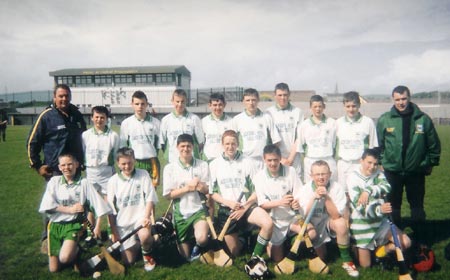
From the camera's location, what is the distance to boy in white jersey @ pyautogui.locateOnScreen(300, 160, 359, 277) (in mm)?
3566

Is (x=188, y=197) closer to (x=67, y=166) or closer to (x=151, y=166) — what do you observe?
(x=151, y=166)

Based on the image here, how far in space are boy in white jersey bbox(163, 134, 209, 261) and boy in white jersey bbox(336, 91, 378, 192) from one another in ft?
6.56

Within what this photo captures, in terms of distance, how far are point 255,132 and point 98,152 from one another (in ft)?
7.51

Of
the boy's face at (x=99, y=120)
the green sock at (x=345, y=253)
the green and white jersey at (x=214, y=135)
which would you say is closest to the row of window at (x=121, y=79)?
the green and white jersey at (x=214, y=135)

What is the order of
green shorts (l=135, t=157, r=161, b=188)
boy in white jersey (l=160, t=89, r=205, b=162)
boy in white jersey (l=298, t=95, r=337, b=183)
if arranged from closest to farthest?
boy in white jersey (l=298, t=95, r=337, b=183)
green shorts (l=135, t=157, r=161, b=188)
boy in white jersey (l=160, t=89, r=205, b=162)

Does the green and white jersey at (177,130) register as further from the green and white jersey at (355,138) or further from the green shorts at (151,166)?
the green and white jersey at (355,138)

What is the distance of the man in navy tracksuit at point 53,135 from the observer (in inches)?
166

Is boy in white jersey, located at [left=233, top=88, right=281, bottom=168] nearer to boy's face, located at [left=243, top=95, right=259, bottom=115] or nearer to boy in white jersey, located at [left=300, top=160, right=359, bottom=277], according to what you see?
boy's face, located at [left=243, top=95, right=259, bottom=115]

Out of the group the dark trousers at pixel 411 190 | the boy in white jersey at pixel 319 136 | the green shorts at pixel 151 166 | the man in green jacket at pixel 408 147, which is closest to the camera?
the man in green jacket at pixel 408 147

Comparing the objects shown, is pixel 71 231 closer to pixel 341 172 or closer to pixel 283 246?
pixel 283 246

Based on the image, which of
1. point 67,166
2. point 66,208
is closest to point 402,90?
point 67,166

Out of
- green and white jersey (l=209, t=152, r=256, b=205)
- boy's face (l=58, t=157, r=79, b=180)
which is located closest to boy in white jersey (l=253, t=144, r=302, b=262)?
green and white jersey (l=209, t=152, r=256, b=205)

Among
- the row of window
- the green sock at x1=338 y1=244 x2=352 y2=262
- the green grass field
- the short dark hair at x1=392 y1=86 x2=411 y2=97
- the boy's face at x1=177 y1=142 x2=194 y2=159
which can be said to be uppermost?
the row of window

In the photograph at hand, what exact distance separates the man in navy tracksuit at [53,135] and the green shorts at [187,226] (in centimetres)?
178
